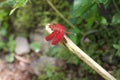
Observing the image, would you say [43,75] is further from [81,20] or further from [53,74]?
[81,20]

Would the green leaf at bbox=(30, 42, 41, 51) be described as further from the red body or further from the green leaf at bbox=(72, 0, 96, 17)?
the red body

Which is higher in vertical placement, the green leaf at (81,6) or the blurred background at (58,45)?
the green leaf at (81,6)

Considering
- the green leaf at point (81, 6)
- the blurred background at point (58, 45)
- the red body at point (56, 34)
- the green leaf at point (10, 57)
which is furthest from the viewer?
the green leaf at point (10, 57)

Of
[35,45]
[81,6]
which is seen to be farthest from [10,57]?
[81,6]

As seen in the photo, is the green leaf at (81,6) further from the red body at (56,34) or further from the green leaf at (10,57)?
the green leaf at (10,57)

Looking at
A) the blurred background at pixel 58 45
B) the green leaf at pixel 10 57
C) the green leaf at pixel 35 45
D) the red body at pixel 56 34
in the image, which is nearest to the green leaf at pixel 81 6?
the blurred background at pixel 58 45

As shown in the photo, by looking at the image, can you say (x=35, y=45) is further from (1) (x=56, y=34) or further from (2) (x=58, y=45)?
(1) (x=56, y=34)

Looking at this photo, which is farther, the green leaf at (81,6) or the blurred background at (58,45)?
the blurred background at (58,45)

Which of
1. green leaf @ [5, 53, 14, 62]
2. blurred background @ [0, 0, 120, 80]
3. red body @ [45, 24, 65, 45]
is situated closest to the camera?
red body @ [45, 24, 65, 45]

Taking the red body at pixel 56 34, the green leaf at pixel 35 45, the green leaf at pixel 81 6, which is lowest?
the green leaf at pixel 35 45

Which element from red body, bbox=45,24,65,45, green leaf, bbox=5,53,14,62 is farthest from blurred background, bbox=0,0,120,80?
red body, bbox=45,24,65,45
